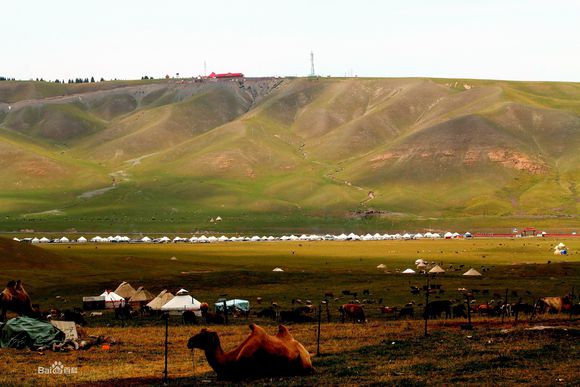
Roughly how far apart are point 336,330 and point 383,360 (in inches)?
487

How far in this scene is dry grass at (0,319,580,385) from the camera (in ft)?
90.7

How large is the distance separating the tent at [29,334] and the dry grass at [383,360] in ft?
3.05

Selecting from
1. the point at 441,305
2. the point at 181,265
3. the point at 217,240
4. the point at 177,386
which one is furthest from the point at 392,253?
the point at 177,386

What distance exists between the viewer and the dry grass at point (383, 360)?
2764 cm

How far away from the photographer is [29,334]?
123 feet

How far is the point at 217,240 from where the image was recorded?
195875 mm

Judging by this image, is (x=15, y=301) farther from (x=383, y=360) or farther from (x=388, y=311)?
(x=388, y=311)

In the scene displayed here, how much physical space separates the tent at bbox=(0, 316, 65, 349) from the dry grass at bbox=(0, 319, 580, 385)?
0.93 metres

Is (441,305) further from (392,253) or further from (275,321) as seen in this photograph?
(392,253)

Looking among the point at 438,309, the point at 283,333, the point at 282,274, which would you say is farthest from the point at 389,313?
the point at 282,274

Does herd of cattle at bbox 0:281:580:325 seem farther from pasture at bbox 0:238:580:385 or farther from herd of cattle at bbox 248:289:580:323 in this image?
pasture at bbox 0:238:580:385

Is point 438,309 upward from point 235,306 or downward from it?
upward

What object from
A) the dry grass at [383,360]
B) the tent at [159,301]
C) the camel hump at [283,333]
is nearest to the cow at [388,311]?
the dry grass at [383,360]

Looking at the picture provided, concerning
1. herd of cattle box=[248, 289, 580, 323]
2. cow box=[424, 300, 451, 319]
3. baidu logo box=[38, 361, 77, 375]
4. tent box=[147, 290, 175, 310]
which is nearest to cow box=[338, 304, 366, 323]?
herd of cattle box=[248, 289, 580, 323]
